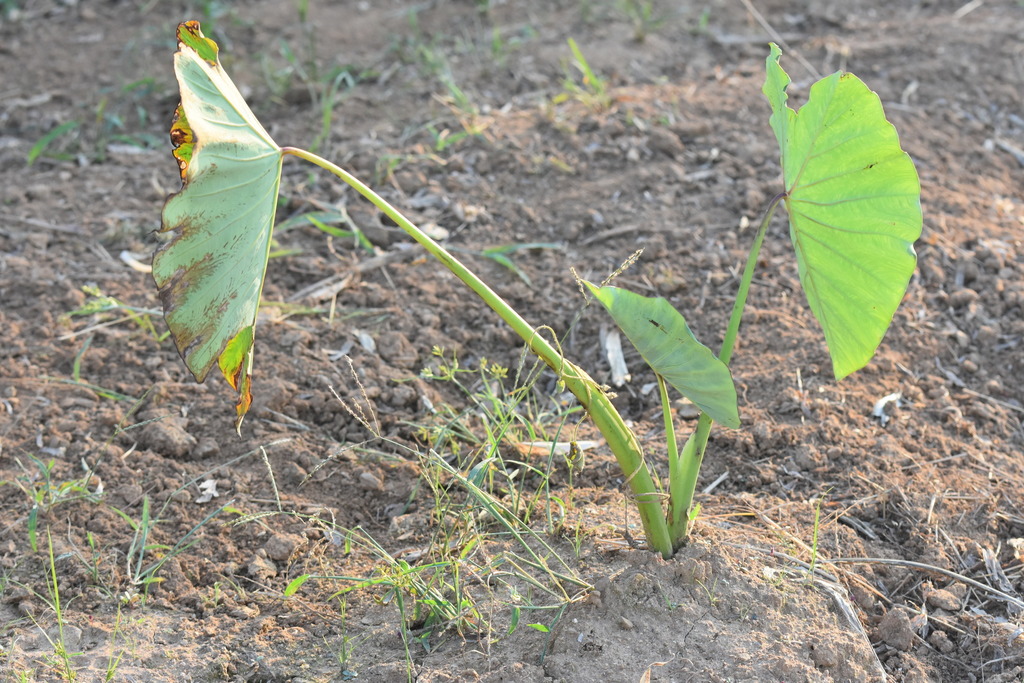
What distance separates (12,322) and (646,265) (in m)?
1.52

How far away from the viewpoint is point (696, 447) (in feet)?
4.59

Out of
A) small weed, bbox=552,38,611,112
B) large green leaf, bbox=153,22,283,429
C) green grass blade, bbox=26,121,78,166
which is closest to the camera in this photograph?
large green leaf, bbox=153,22,283,429

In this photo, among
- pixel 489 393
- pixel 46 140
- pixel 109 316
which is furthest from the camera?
pixel 46 140

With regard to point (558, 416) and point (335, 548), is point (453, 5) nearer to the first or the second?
point (558, 416)

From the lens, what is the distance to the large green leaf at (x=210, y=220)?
1.17m

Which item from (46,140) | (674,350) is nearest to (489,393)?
(674,350)

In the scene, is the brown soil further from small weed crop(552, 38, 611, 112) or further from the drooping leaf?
the drooping leaf

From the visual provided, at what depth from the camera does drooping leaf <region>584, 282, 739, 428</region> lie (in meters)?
1.23

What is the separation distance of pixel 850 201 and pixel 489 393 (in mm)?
812

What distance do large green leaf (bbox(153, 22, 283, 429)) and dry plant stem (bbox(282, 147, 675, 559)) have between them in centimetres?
8

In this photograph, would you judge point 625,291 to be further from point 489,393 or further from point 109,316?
point 109,316

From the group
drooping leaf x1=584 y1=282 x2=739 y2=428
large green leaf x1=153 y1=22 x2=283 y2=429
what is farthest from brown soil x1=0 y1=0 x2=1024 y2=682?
large green leaf x1=153 y1=22 x2=283 y2=429

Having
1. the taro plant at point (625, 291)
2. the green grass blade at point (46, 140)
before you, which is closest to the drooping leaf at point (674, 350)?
the taro plant at point (625, 291)

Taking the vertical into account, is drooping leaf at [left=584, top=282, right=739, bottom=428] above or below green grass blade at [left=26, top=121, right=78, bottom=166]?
above
